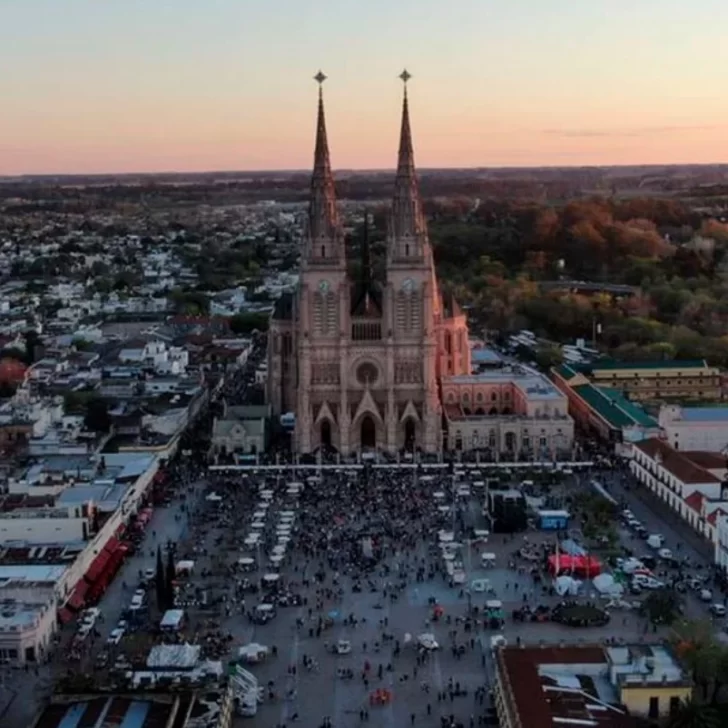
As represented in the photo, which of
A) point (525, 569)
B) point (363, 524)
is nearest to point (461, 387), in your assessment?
point (363, 524)

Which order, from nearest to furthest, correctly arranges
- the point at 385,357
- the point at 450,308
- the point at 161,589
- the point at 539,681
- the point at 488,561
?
the point at 539,681 → the point at 161,589 → the point at 488,561 → the point at 385,357 → the point at 450,308

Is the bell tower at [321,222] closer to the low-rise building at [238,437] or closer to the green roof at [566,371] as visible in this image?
the low-rise building at [238,437]

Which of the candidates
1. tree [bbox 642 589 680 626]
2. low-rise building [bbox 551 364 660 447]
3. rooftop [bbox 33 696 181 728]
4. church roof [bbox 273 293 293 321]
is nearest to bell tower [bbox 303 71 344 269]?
church roof [bbox 273 293 293 321]

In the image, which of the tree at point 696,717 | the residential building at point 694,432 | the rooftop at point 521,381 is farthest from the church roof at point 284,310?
the tree at point 696,717

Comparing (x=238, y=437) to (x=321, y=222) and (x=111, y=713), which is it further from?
(x=111, y=713)

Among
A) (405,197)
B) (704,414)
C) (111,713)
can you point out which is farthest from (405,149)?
(111,713)
